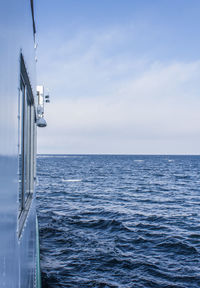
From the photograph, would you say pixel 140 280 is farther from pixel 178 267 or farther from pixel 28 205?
pixel 28 205

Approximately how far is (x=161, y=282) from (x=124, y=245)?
3911 millimetres

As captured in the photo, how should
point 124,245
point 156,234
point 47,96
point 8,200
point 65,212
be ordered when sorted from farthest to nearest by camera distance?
point 65,212 < point 156,234 < point 124,245 < point 47,96 < point 8,200

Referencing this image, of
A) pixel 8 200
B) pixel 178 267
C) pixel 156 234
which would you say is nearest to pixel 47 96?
pixel 8 200

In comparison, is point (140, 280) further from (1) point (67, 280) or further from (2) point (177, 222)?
Answer: (2) point (177, 222)

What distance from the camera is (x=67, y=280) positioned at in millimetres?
9508

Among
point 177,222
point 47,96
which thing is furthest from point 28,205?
point 177,222

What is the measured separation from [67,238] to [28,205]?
10.3 metres

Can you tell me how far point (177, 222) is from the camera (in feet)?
56.7

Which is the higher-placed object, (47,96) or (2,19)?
(47,96)

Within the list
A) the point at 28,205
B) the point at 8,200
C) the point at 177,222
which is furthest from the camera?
the point at 177,222

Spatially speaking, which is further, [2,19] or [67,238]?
[67,238]

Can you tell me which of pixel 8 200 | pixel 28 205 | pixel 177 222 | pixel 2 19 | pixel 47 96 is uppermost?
pixel 47 96

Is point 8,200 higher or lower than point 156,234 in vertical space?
higher

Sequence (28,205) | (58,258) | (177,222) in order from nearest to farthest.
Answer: (28,205) < (58,258) < (177,222)
